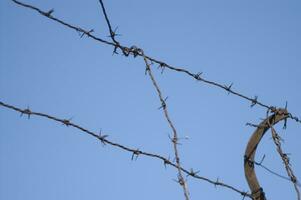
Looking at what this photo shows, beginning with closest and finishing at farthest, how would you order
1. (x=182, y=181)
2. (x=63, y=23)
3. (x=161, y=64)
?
1. (x=182, y=181)
2. (x=63, y=23)
3. (x=161, y=64)

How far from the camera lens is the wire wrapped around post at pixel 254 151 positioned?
3508 mm

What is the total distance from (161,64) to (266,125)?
899mm

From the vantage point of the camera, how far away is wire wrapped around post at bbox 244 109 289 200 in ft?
11.5

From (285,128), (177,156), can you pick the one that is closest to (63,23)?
(177,156)

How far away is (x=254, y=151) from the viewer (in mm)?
3623

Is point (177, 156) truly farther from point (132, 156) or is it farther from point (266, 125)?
point (266, 125)

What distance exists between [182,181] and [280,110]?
1.36 meters

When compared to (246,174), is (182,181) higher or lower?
lower

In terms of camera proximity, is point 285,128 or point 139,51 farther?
point 285,128

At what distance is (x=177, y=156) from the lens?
284cm

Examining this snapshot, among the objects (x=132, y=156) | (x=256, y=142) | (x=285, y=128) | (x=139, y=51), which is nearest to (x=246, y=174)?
(x=256, y=142)

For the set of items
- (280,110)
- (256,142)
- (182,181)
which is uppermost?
(280,110)

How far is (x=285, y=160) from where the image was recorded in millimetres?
3406

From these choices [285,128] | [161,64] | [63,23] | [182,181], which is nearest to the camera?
[182,181]
